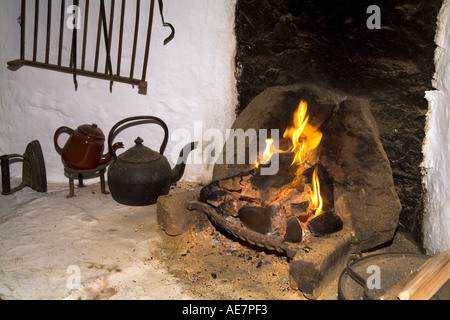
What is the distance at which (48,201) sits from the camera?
3557 millimetres

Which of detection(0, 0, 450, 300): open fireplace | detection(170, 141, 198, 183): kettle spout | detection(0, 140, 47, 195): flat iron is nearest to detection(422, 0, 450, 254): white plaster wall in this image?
detection(0, 0, 450, 300): open fireplace

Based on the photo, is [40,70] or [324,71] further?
[40,70]

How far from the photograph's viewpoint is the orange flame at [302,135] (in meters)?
2.90

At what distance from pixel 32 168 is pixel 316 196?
7.56 ft

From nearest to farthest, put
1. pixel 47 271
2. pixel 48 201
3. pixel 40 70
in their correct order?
pixel 47 271
pixel 48 201
pixel 40 70

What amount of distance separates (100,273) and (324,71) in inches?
72.6

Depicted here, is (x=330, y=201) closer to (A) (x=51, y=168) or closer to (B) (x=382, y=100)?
(B) (x=382, y=100)

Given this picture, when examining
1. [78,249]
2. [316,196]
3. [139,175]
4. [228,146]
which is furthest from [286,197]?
[78,249]

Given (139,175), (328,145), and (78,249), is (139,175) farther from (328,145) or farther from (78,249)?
(328,145)

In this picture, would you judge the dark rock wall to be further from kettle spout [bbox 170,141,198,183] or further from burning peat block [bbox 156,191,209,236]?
burning peat block [bbox 156,191,209,236]

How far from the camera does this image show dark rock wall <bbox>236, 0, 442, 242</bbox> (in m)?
2.62
